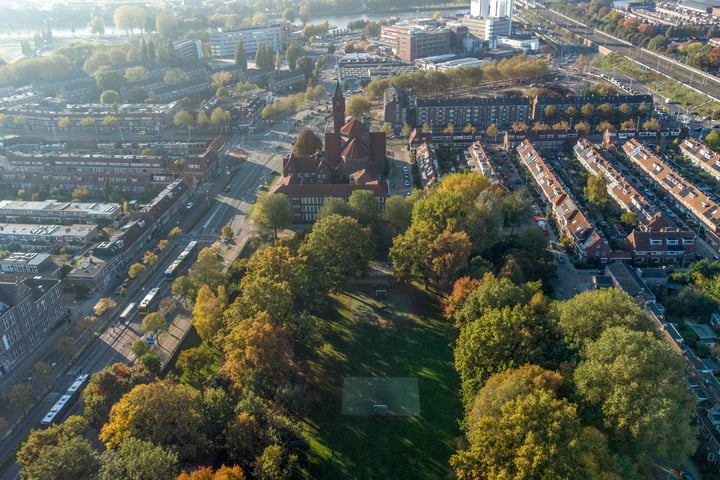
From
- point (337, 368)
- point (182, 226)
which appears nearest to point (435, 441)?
point (337, 368)

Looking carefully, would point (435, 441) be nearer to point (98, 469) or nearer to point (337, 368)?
point (337, 368)

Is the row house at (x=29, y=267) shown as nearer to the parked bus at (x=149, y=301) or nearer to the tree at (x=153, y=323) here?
the parked bus at (x=149, y=301)

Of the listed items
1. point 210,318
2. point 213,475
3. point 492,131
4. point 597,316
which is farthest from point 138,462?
point 492,131

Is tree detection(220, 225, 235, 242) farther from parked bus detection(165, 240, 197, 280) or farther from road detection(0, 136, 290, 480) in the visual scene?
parked bus detection(165, 240, 197, 280)

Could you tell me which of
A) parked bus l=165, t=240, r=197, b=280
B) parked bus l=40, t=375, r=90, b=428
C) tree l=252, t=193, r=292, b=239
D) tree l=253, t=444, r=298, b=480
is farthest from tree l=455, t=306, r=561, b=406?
parked bus l=165, t=240, r=197, b=280

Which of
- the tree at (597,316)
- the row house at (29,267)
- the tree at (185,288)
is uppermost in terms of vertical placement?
the tree at (597,316)

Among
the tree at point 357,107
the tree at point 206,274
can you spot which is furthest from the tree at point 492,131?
the tree at point 206,274
